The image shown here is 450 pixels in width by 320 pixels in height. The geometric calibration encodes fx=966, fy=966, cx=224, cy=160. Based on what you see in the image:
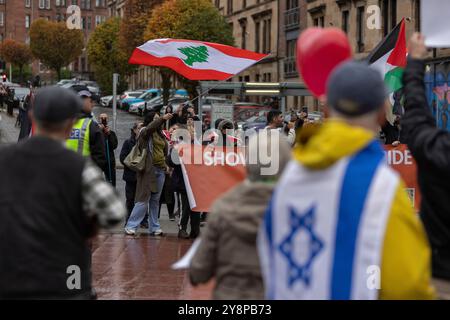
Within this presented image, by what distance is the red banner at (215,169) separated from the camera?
1120 centimetres

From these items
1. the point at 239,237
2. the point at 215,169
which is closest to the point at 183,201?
the point at 215,169

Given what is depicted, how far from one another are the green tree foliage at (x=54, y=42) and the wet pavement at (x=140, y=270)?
8549cm

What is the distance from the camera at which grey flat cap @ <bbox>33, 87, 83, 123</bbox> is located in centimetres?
458

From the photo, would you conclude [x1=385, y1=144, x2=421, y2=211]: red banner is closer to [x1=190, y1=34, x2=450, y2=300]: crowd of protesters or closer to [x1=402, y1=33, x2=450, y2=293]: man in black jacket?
[x1=402, y1=33, x2=450, y2=293]: man in black jacket

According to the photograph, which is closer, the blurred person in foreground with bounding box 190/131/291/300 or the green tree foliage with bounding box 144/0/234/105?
the blurred person in foreground with bounding box 190/131/291/300

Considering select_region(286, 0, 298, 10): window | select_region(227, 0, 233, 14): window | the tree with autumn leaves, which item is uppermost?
the tree with autumn leaves

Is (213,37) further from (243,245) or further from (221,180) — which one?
(243,245)

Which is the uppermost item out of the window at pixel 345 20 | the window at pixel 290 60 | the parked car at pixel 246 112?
the window at pixel 345 20

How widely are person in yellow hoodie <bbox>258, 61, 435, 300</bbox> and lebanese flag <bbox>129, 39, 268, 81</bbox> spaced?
11.2m

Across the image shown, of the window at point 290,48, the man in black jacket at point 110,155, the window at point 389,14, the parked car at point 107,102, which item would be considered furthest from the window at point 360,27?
the man in black jacket at point 110,155

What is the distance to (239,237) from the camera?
420 centimetres

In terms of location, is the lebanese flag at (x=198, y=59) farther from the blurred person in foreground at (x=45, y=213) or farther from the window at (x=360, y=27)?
the window at (x=360, y=27)

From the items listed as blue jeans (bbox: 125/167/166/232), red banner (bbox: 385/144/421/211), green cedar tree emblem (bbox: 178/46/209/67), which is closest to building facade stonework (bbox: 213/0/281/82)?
green cedar tree emblem (bbox: 178/46/209/67)

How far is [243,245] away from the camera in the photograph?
13.8 feet
